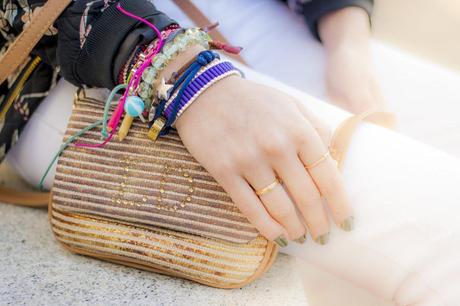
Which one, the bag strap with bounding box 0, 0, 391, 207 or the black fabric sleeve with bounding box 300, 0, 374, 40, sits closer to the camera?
the bag strap with bounding box 0, 0, 391, 207

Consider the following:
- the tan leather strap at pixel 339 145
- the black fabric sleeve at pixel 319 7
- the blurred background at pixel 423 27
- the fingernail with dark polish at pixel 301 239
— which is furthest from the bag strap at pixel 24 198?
the blurred background at pixel 423 27

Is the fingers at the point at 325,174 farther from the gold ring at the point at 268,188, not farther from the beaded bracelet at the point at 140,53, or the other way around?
the beaded bracelet at the point at 140,53

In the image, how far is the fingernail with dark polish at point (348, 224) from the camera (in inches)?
27.9

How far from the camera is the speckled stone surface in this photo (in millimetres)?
738

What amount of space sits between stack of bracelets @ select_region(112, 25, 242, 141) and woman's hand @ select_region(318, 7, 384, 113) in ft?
1.08

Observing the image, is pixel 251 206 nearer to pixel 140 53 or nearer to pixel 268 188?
pixel 268 188

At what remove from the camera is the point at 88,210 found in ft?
2.63

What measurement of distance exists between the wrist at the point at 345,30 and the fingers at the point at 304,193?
17.9 inches

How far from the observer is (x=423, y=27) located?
1.97 metres

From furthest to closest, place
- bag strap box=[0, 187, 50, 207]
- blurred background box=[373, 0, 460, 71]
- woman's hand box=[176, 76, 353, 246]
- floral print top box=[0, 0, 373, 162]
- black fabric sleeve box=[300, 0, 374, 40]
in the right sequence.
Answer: blurred background box=[373, 0, 460, 71] < black fabric sleeve box=[300, 0, 374, 40] < bag strap box=[0, 187, 50, 207] < floral print top box=[0, 0, 373, 162] < woman's hand box=[176, 76, 353, 246]

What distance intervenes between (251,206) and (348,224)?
0.14 meters

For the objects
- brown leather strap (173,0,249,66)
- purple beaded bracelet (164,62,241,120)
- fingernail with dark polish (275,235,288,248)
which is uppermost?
purple beaded bracelet (164,62,241,120)

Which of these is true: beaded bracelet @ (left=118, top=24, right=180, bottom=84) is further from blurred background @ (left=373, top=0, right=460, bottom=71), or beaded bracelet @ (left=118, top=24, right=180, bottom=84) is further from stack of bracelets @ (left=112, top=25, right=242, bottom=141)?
blurred background @ (left=373, top=0, right=460, bottom=71)

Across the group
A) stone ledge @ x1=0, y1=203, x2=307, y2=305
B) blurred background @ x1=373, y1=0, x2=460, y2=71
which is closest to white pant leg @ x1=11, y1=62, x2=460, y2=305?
stone ledge @ x1=0, y1=203, x2=307, y2=305
